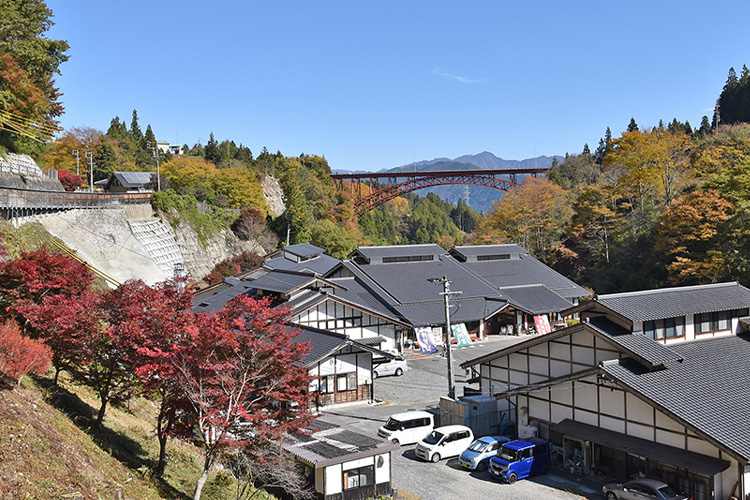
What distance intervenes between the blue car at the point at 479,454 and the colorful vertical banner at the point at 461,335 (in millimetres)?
15266

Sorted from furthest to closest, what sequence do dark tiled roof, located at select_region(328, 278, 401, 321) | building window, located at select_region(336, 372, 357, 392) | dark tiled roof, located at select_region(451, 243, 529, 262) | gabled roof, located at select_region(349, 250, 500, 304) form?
dark tiled roof, located at select_region(451, 243, 529, 262) → gabled roof, located at select_region(349, 250, 500, 304) → dark tiled roof, located at select_region(328, 278, 401, 321) → building window, located at select_region(336, 372, 357, 392)

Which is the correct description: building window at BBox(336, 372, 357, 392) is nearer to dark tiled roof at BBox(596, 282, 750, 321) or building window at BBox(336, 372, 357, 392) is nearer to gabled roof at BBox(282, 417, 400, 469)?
gabled roof at BBox(282, 417, 400, 469)

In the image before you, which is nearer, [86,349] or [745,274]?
[86,349]

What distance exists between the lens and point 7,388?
33.6 ft

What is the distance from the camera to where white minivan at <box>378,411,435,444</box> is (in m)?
16.3

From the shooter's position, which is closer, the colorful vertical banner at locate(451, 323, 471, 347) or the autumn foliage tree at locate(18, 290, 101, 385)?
the autumn foliage tree at locate(18, 290, 101, 385)

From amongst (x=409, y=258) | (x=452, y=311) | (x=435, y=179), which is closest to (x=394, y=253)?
(x=409, y=258)

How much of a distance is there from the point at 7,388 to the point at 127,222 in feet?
94.0

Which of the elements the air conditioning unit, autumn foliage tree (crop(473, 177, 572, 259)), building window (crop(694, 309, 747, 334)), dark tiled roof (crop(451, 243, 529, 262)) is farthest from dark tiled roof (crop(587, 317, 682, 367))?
autumn foliage tree (crop(473, 177, 572, 259))

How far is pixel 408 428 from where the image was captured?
16578 millimetres

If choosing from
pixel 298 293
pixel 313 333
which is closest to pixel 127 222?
pixel 298 293

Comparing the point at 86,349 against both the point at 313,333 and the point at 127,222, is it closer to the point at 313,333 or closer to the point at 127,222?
the point at 313,333

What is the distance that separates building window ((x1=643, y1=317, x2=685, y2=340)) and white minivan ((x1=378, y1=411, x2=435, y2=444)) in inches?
260

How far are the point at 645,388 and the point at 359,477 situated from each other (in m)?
6.79
